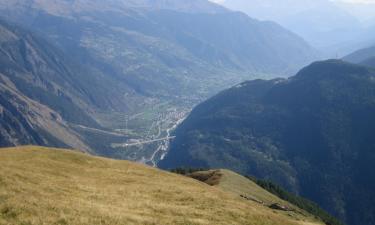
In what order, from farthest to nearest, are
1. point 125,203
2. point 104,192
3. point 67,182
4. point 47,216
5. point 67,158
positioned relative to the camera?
point 67,158 → point 67,182 → point 104,192 → point 125,203 → point 47,216

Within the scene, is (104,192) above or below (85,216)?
below

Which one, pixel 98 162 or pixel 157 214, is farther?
pixel 98 162

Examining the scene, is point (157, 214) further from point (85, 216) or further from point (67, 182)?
point (67, 182)

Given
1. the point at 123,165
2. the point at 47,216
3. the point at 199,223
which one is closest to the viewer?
the point at 47,216

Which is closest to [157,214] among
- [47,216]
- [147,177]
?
[47,216]

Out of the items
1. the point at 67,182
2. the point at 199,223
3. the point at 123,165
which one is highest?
the point at 199,223

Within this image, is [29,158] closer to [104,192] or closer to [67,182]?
[67,182]
